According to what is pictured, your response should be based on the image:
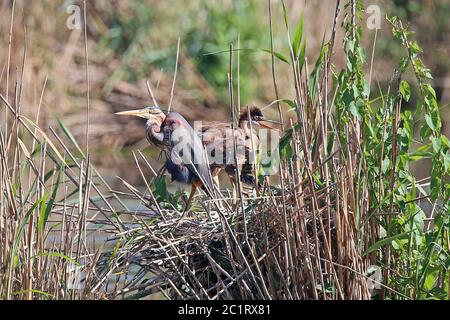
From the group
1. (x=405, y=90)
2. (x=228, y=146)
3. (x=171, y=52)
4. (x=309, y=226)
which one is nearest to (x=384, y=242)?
(x=309, y=226)

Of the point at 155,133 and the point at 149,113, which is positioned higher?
the point at 149,113

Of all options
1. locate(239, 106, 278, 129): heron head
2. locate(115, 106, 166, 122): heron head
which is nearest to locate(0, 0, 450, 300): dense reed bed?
locate(115, 106, 166, 122): heron head

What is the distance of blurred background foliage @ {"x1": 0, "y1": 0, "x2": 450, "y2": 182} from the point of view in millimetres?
8227

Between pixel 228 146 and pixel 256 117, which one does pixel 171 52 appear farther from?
pixel 228 146

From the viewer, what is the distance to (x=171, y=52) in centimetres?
841

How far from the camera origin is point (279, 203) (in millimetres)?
3469

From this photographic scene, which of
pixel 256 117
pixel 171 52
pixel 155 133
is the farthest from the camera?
pixel 171 52

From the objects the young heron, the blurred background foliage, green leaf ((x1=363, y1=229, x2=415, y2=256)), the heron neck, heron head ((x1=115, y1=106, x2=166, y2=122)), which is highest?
the blurred background foliage

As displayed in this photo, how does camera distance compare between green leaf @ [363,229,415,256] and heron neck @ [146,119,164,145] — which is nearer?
green leaf @ [363,229,415,256]

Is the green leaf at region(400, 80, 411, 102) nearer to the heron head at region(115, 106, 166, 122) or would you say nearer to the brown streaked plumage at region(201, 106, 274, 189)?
the brown streaked plumage at region(201, 106, 274, 189)

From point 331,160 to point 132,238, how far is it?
2.51 feet

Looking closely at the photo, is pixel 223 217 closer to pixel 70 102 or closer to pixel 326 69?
pixel 326 69

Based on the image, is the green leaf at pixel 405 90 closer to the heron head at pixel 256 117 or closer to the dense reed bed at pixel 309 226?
the dense reed bed at pixel 309 226
